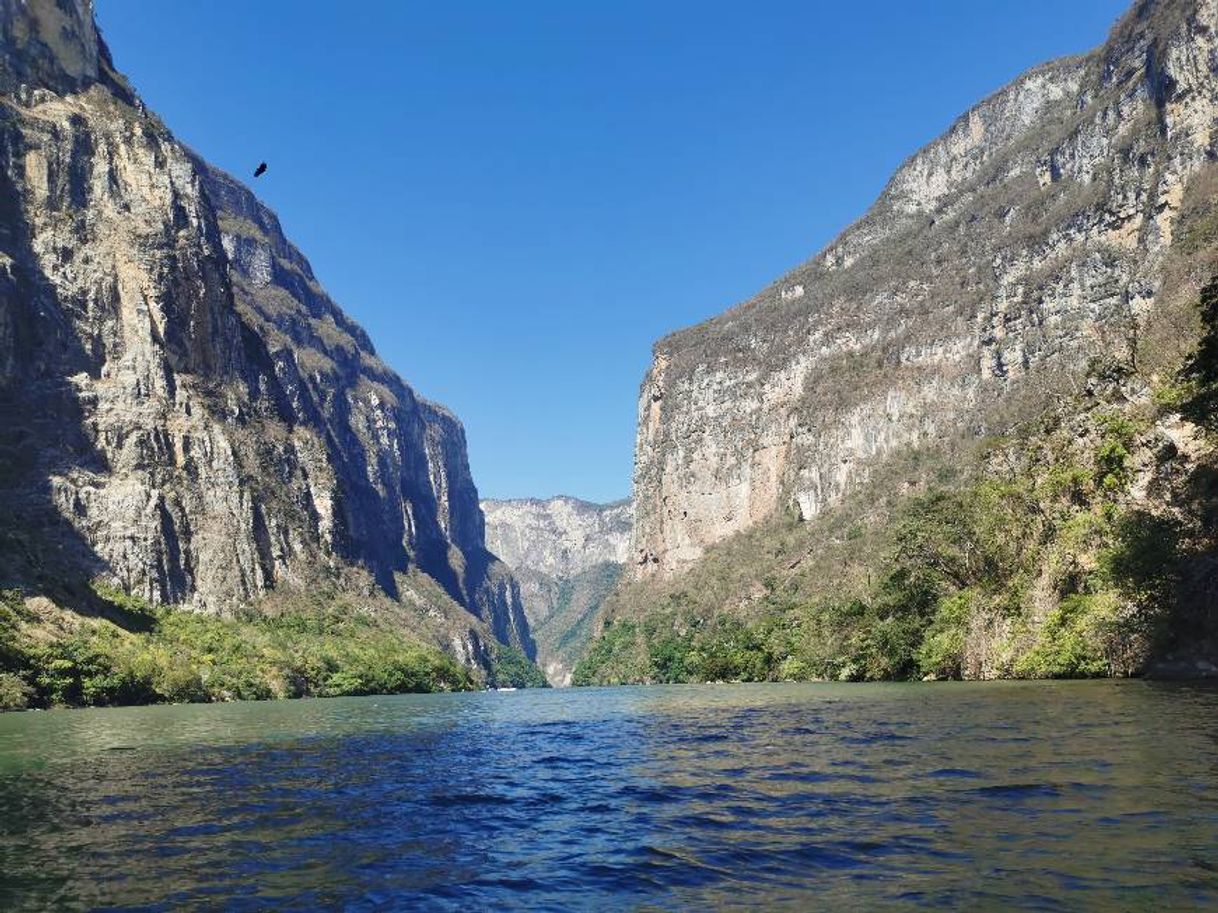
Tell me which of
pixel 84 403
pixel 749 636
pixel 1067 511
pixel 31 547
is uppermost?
pixel 84 403

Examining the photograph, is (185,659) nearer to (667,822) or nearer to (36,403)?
(36,403)

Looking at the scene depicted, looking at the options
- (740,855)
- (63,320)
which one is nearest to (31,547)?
(63,320)

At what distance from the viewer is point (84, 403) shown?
17238 cm

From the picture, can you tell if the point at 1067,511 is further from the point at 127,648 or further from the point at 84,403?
the point at 84,403

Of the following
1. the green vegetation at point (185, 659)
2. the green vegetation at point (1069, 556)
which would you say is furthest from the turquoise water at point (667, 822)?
the green vegetation at point (185, 659)

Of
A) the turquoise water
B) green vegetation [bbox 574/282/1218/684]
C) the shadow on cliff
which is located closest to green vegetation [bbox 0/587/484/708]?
the shadow on cliff

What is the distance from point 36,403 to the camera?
167 metres

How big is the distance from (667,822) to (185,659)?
12265 centimetres

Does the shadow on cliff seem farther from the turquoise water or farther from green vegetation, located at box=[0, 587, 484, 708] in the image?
the turquoise water

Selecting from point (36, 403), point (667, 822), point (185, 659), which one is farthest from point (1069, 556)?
point (36, 403)

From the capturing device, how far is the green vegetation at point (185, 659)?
309ft

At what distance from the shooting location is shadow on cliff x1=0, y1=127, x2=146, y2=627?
15200 centimetres

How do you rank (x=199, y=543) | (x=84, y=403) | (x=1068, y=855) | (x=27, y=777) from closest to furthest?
(x=1068, y=855) → (x=27, y=777) → (x=84, y=403) → (x=199, y=543)

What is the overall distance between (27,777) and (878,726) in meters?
29.3
